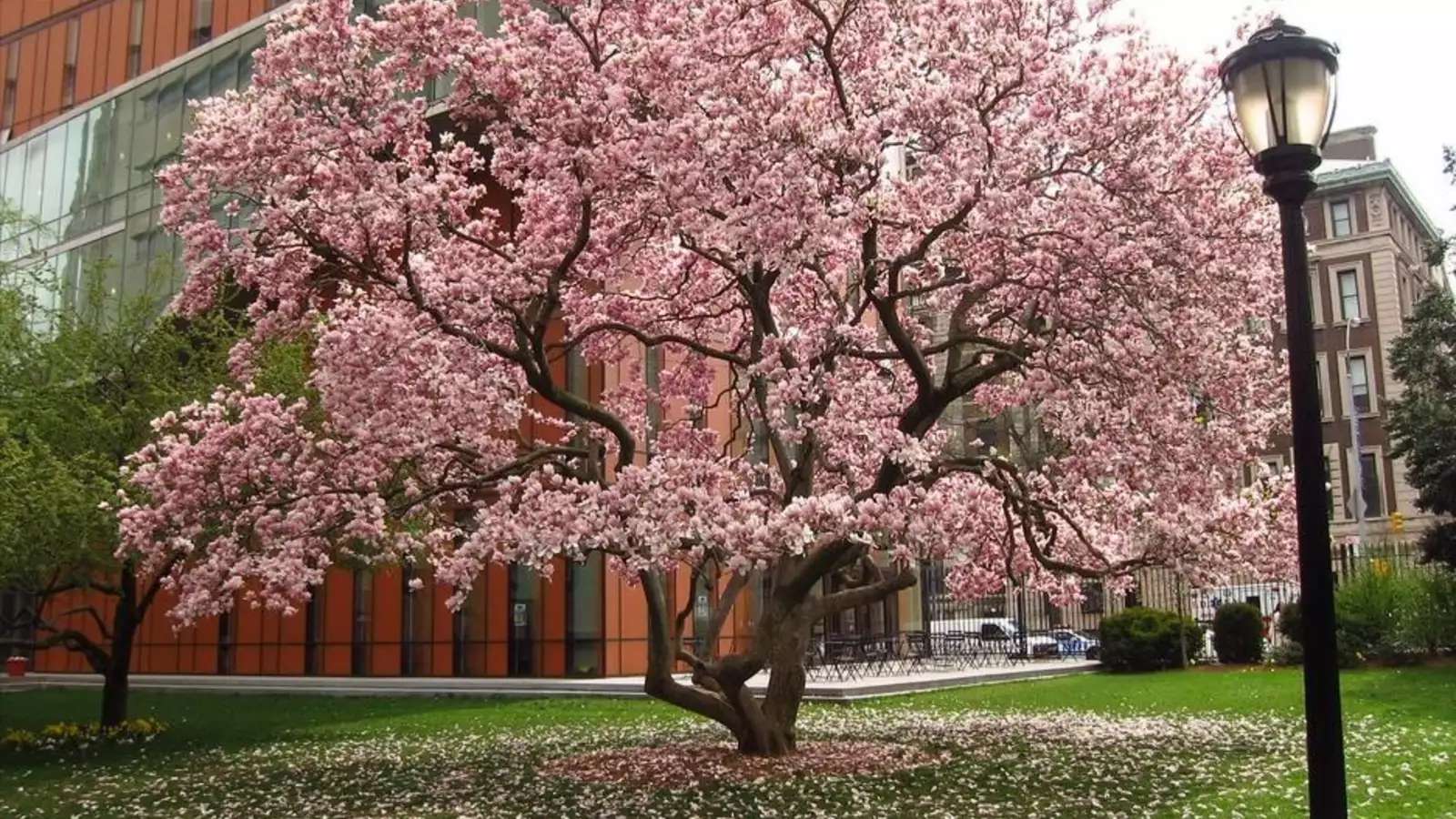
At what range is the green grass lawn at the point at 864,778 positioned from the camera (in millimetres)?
10859

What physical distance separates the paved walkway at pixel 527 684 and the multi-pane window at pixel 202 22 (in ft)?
65.2

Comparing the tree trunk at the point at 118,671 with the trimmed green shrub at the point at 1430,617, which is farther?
the trimmed green shrub at the point at 1430,617

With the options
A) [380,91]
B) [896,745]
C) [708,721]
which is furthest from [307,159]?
[708,721]

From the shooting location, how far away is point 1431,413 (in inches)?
1021

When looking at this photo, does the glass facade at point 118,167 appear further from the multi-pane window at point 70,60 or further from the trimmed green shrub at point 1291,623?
the trimmed green shrub at point 1291,623

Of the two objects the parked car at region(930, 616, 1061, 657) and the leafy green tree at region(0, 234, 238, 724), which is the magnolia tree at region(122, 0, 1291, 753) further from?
the parked car at region(930, 616, 1061, 657)

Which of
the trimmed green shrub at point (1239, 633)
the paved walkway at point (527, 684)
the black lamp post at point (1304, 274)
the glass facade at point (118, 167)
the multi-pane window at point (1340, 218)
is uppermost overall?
the multi-pane window at point (1340, 218)

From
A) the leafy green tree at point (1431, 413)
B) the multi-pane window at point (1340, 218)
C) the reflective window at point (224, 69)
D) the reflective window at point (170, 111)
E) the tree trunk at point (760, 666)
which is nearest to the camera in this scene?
the tree trunk at point (760, 666)

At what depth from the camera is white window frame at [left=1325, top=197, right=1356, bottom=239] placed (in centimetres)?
5966

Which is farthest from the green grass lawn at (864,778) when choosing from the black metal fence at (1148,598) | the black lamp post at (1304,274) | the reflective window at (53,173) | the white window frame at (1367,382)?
the white window frame at (1367,382)

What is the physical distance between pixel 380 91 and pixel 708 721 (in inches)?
431

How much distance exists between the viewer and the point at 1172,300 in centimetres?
1187

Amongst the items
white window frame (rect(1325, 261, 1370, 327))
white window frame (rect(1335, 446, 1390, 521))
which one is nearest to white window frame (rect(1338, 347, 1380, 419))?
white window frame (rect(1325, 261, 1370, 327))

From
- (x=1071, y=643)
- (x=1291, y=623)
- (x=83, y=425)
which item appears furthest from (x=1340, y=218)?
(x=83, y=425)
